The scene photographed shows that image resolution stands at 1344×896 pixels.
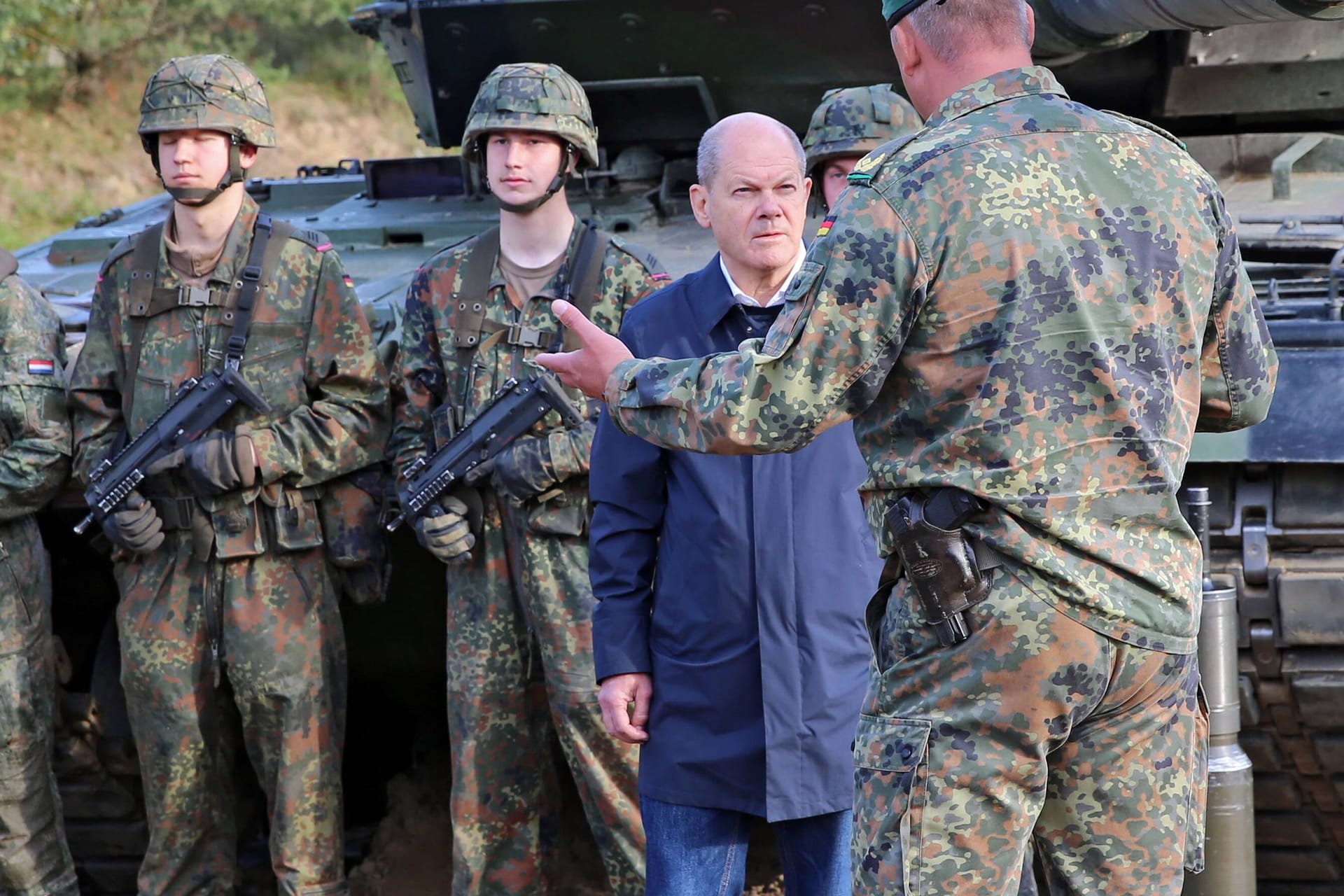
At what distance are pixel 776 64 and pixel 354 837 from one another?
280 centimetres

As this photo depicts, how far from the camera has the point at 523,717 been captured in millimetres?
4586

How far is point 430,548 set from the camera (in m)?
4.52

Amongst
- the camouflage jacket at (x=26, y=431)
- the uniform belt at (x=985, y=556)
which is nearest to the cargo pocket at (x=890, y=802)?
the uniform belt at (x=985, y=556)

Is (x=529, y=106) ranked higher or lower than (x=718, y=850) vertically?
higher

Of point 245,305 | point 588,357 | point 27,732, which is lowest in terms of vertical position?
point 27,732

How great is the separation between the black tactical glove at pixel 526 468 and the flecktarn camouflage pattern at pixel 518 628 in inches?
0.9

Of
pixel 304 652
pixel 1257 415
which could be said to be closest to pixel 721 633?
pixel 1257 415

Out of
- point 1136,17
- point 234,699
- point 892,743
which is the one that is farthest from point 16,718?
point 1136,17

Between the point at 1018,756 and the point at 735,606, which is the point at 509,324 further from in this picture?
the point at 1018,756

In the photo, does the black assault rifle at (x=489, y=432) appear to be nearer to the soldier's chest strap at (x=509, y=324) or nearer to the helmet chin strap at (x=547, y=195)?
the soldier's chest strap at (x=509, y=324)

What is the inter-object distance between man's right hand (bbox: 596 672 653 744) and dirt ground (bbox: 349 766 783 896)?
1865 mm

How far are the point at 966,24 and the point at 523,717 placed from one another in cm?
238

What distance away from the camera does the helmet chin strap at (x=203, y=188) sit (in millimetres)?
4742

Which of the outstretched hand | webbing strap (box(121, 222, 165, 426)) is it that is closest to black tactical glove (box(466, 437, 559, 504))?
webbing strap (box(121, 222, 165, 426))
